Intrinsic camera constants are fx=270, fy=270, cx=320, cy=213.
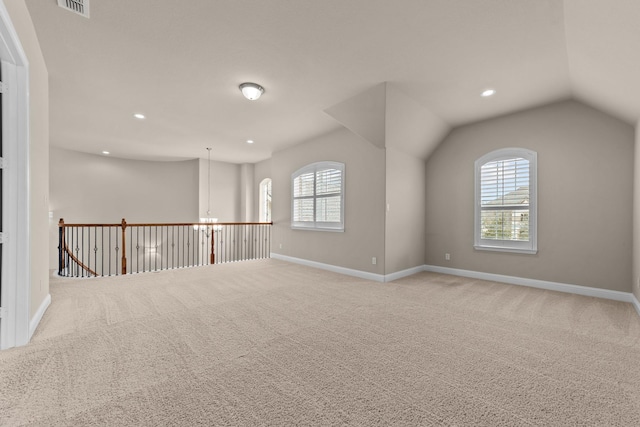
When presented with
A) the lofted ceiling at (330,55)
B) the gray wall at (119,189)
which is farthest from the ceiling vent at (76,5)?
the gray wall at (119,189)

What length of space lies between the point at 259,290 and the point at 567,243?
458cm

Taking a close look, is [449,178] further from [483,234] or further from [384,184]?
[384,184]

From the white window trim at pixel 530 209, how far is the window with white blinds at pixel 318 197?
7.91 ft

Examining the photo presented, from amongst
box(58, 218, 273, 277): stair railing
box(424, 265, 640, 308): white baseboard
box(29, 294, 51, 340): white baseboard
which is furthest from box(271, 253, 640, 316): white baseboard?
box(29, 294, 51, 340): white baseboard

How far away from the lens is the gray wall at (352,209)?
15.4 feet

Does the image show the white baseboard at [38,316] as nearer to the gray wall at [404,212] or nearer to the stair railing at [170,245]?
the gray wall at [404,212]

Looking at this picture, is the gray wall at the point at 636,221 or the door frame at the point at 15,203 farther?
the gray wall at the point at 636,221

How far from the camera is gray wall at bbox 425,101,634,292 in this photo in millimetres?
3623

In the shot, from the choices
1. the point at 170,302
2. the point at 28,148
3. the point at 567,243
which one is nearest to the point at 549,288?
the point at 567,243

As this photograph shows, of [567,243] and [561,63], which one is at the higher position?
[561,63]

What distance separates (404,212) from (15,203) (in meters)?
4.91

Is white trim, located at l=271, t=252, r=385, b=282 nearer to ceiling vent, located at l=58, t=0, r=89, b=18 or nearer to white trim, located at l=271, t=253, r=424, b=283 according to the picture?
white trim, located at l=271, t=253, r=424, b=283

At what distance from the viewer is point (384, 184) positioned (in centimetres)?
456

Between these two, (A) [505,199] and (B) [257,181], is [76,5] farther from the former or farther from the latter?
(B) [257,181]
